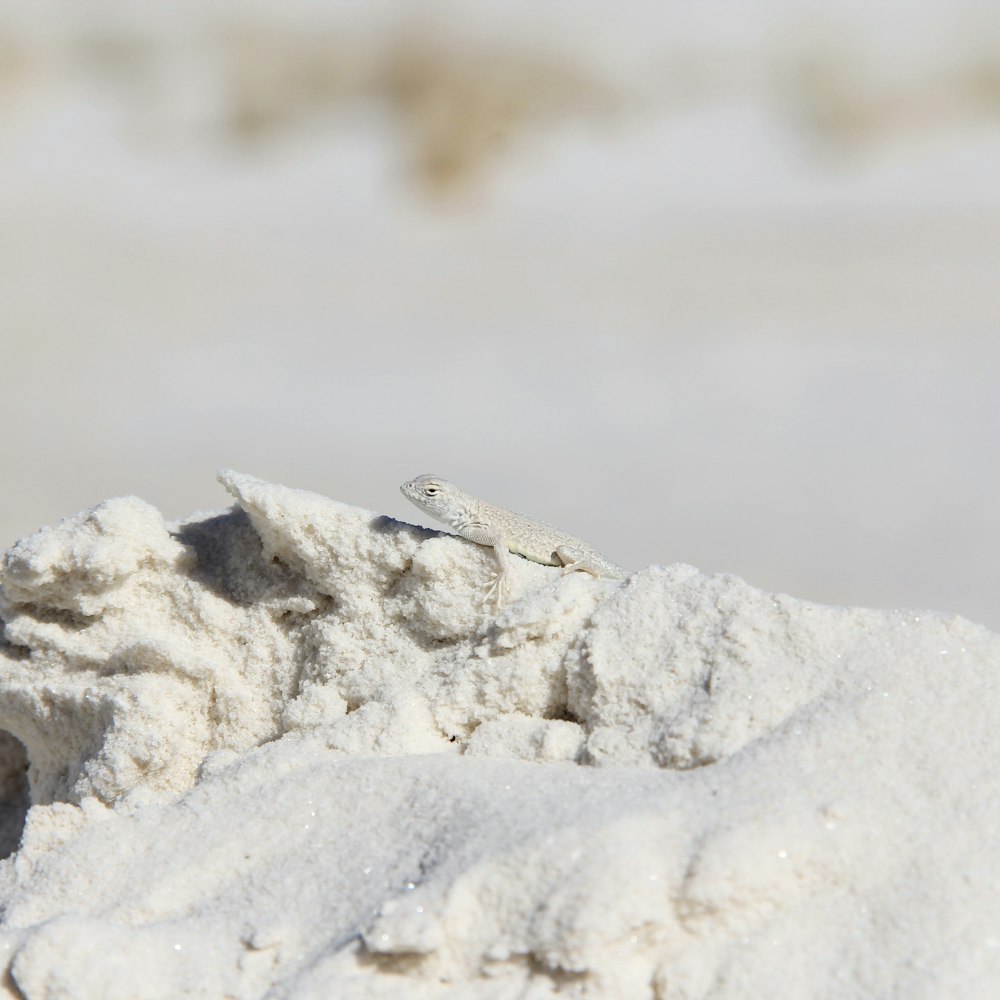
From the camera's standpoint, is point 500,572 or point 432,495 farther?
point 432,495

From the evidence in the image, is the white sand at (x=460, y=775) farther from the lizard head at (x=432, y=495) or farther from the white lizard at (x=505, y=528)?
the lizard head at (x=432, y=495)

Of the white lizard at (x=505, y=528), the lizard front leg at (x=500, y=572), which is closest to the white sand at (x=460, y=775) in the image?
the lizard front leg at (x=500, y=572)

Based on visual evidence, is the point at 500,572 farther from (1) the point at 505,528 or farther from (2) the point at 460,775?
(2) the point at 460,775

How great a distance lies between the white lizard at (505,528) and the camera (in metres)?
3.47

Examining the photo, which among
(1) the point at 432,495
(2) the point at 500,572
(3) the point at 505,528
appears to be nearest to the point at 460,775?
(2) the point at 500,572

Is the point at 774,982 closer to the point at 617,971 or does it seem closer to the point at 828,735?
the point at 617,971

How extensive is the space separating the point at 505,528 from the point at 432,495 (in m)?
0.47

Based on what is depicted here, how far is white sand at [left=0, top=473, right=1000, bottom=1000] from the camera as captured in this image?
1.93 meters

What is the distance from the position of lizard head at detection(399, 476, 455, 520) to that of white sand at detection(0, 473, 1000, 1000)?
741 mm

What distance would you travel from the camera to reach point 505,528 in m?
3.55

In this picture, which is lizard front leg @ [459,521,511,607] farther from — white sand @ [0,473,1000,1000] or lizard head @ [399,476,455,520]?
lizard head @ [399,476,455,520]

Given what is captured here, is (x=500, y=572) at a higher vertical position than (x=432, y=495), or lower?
higher

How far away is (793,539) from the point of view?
10016mm

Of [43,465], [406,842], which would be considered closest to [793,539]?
[43,465]
